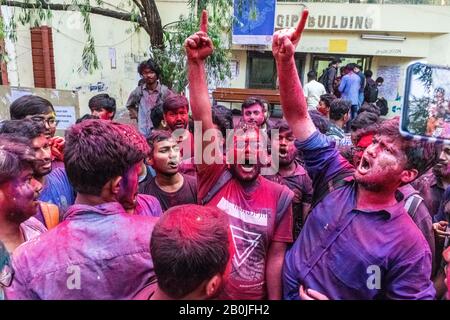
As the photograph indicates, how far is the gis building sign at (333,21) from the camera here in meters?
11.0

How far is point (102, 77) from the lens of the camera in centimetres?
994

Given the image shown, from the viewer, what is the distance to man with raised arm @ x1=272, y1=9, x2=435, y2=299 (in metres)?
1.43

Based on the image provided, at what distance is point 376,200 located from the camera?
5.14 ft

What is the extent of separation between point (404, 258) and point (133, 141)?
1.07 metres

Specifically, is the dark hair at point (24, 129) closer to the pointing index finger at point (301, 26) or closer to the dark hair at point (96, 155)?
the dark hair at point (96, 155)

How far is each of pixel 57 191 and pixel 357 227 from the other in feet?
4.94

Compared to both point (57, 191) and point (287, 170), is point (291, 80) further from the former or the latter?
point (57, 191)

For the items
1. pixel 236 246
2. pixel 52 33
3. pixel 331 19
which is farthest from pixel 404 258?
pixel 331 19

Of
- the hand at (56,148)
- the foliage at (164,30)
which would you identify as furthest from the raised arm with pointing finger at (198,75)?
the foliage at (164,30)

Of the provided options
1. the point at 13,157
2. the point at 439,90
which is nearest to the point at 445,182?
the point at 439,90

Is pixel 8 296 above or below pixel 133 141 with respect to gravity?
below

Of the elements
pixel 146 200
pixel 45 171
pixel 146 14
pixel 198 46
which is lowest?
pixel 146 200
